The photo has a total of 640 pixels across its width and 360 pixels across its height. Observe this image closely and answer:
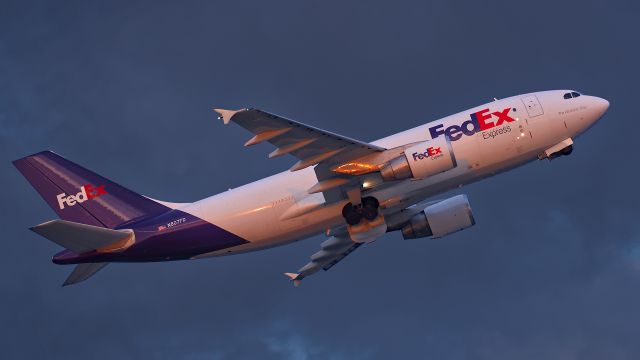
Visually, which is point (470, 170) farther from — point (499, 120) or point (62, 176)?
point (62, 176)

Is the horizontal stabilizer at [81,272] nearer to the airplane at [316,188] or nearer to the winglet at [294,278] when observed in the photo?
the airplane at [316,188]

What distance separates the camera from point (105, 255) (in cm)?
4797

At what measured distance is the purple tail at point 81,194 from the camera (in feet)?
164

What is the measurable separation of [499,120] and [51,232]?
72.1 ft

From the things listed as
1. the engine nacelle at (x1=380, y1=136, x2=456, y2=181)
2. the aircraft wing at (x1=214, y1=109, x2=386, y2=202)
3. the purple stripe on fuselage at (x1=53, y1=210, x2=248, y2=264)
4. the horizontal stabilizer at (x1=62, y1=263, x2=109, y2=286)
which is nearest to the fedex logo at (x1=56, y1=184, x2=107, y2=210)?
the purple stripe on fuselage at (x1=53, y1=210, x2=248, y2=264)

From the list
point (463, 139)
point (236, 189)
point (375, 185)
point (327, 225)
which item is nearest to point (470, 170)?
point (463, 139)

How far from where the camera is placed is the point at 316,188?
46969 mm

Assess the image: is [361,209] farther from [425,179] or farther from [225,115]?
[225,115]

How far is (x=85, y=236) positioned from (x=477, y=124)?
19767mm

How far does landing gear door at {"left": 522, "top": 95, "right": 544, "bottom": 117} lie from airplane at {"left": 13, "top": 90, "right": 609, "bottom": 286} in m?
0.05

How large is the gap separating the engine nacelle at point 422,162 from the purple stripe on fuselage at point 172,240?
8563mm

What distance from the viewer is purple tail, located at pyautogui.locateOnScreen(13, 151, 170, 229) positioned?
50031 mm

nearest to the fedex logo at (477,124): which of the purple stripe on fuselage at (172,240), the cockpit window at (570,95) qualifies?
the cockpit window at (570,95)

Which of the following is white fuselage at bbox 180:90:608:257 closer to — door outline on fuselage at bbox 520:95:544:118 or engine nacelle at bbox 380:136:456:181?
door outline on fuselage at bbox 520:95:544:118
